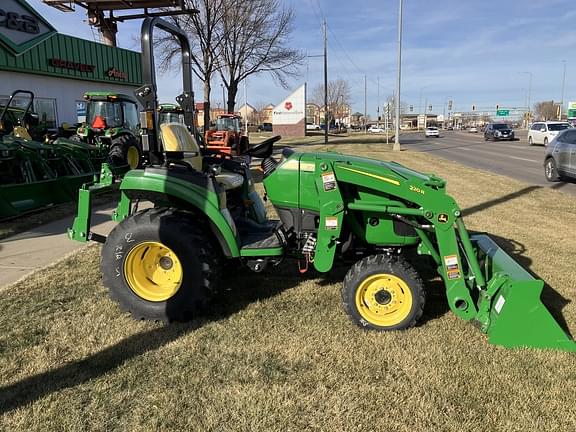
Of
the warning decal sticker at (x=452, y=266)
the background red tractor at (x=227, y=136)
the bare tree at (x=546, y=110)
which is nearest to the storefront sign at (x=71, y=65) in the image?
the background red tractor at (x=227, y=136)

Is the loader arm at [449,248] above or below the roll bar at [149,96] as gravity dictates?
below

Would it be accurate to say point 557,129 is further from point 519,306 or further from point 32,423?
point 32,423

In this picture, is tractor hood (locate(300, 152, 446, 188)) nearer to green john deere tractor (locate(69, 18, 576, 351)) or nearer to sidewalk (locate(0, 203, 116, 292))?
green john deere tractor (locate(69, 18, 576, 351))

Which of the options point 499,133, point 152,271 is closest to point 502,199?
point 152,271

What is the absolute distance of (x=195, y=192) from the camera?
3727mm

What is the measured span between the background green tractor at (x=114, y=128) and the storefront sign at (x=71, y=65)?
28.2 ft

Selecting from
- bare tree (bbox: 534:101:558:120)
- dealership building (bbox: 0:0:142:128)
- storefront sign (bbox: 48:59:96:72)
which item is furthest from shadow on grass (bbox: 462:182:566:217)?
bare tree (bbox: 534:101:558:120)

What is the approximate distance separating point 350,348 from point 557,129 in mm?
29433

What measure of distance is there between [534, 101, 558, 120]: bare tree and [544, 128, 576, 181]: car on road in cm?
9509

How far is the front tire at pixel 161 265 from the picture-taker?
3682 millimetres

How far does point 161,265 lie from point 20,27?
717 inches

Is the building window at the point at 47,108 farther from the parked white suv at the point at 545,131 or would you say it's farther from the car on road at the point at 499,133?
the car on road at the point at 499,133

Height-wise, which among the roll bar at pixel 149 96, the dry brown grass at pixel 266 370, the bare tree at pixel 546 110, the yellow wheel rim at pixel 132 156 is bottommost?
the dry brown grass at pixel 266 370

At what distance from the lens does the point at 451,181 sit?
39.3 feet
